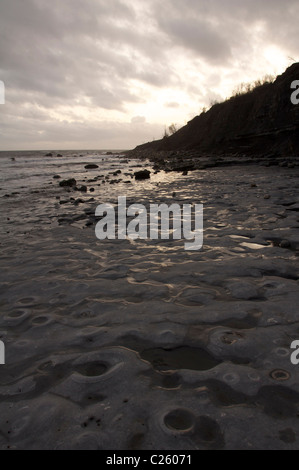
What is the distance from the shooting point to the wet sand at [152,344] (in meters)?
1.56

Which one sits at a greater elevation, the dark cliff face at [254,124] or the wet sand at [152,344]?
the dark cliff face at [254,124]

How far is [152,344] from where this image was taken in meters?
2.29

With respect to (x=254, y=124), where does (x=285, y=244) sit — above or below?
below

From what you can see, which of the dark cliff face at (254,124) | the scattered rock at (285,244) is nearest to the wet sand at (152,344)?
the scattered rock at (285,244)

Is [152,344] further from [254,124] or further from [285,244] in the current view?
[254,124]

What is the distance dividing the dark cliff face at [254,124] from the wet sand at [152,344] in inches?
687

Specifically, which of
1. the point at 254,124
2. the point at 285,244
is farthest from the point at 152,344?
the point at 254,124

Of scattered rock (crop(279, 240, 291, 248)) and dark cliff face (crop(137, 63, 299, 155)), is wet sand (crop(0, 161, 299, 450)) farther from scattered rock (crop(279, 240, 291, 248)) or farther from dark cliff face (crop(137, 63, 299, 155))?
dark cliff face (crop(137, 63, 299, 155))

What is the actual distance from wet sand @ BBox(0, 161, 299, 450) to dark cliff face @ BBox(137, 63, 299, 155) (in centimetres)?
1745

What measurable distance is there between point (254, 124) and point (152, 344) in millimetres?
24409

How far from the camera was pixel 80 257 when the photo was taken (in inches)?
169

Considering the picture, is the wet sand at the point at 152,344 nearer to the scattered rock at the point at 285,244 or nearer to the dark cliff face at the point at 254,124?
the scattered rock at the point at 285,244

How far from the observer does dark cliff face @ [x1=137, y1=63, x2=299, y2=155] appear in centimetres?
1930

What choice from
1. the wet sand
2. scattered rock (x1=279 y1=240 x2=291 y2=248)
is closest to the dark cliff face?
scattered rock (x1=279 y1=240 x2=291 y2=248)
